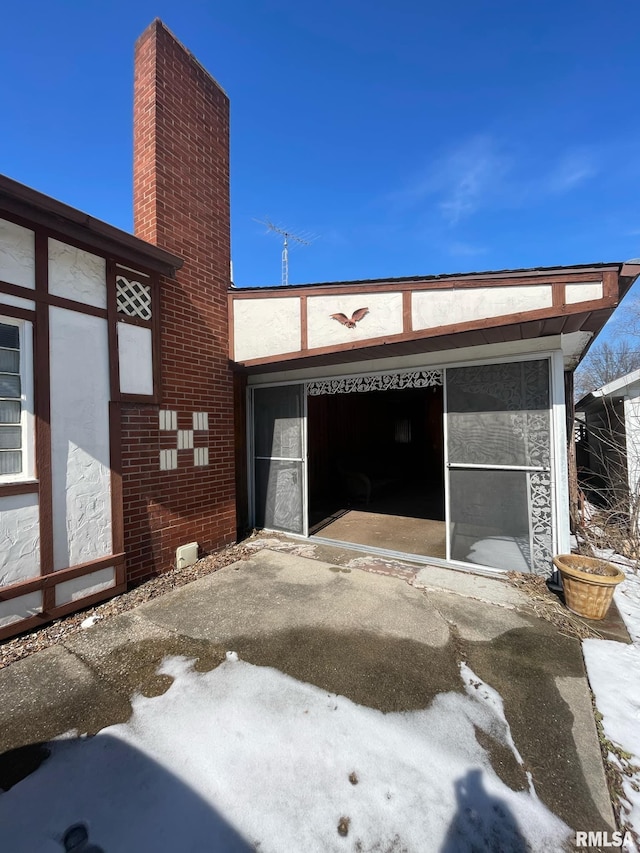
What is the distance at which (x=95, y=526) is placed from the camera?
11.8ft

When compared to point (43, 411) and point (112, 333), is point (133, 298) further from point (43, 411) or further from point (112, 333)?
point (43, 411)

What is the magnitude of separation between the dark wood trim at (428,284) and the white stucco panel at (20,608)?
4.22 m

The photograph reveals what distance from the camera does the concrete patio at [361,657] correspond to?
197 centimetres

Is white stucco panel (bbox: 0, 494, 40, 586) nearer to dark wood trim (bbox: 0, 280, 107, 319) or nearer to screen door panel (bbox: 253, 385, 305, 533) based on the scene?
dark wood trim (bbox: 0, 280, 107, 319)

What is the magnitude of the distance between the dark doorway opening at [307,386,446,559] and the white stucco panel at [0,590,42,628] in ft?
12.1

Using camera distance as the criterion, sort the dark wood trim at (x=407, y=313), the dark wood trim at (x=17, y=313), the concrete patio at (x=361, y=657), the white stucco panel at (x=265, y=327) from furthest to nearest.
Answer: the white stucco panel at (x=265, y=327) → the dark wood trim at (x=407, y=313) → the dark wood trim at (x=17, y=313) → the concrete patio at (x=361, y=657)

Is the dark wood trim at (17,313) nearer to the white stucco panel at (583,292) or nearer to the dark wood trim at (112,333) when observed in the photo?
the dark wood trim at (112,333)

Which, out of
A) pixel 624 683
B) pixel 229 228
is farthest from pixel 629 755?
pixel 229 228

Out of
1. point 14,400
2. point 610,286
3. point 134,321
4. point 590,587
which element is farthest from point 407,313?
point 14,400

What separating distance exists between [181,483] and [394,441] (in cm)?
887

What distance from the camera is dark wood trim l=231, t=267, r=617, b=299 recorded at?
3.18 metres

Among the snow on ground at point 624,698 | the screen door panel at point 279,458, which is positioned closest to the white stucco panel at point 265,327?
the screen door panel at point 279,458

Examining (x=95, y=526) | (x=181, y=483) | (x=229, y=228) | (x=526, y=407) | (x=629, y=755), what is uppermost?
(x=229, y=228)

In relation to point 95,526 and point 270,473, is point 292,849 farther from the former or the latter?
point 270,473
